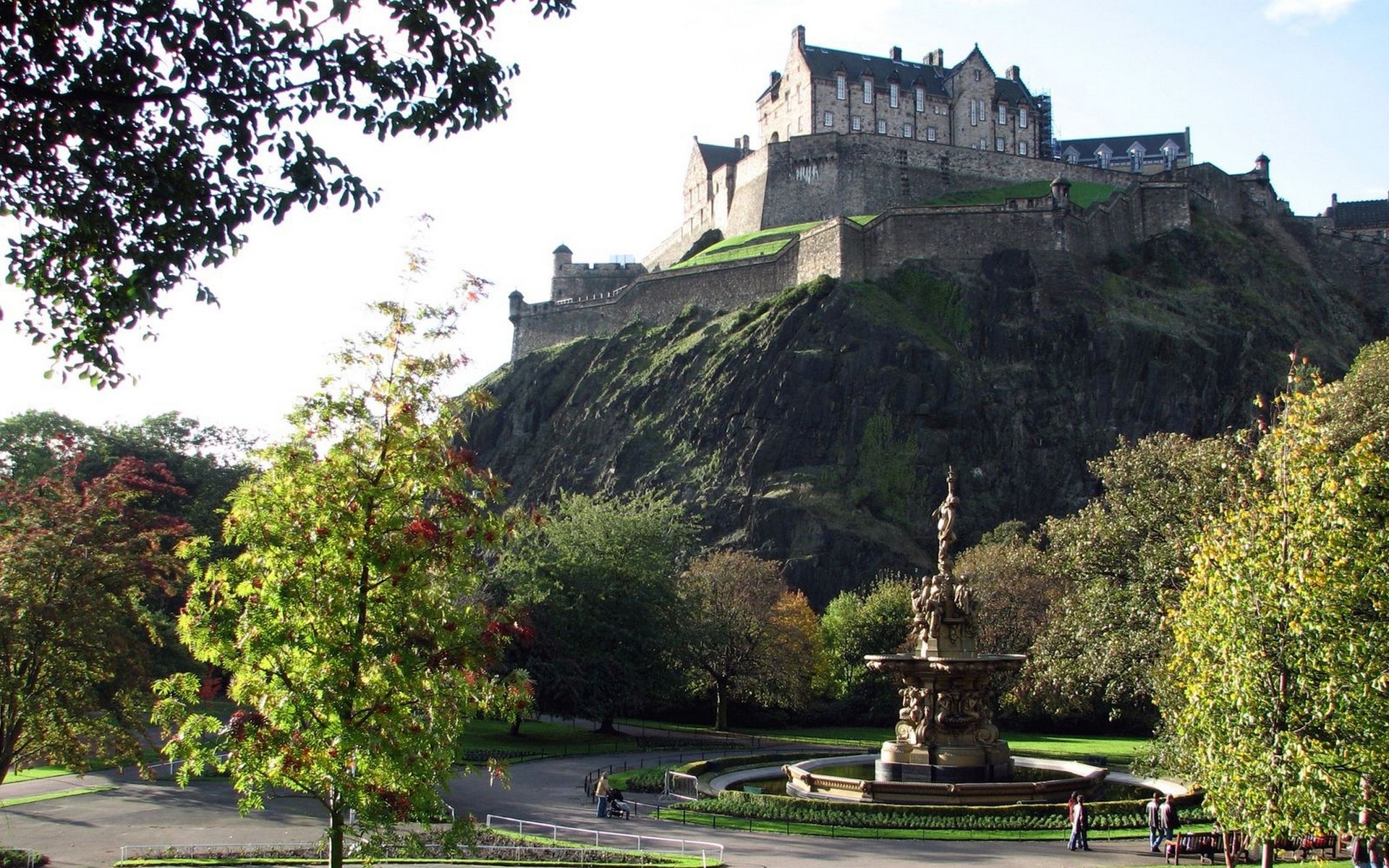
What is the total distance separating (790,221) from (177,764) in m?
59.3

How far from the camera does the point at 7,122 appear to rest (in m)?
7.50

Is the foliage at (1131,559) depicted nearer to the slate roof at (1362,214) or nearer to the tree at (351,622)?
the tree at (351,622)

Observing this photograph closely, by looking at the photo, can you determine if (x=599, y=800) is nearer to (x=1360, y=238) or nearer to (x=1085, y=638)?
A: (x=1085, y=638)

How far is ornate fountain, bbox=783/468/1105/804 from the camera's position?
72.2 feet

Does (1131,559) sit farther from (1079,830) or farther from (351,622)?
(351,622)

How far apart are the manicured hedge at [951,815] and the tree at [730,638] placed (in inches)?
770

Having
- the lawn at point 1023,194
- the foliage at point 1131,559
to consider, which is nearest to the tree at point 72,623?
the foliage at point 1131,559

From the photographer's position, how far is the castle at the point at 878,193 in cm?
6912

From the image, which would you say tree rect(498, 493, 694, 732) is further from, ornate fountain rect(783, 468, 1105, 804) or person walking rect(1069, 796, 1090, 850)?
person walking rect(1069, 796, 1090, 850)

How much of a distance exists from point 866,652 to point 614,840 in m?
29.4

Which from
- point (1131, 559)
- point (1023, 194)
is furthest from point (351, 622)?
point (1023, 194)

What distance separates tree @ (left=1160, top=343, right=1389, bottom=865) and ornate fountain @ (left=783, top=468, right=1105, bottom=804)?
383 inches

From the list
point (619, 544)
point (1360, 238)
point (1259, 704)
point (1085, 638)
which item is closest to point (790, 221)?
point (1360, 238)

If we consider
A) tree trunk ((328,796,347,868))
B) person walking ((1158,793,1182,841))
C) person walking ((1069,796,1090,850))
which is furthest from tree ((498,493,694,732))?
tree trunk ((328,796,347,868))
